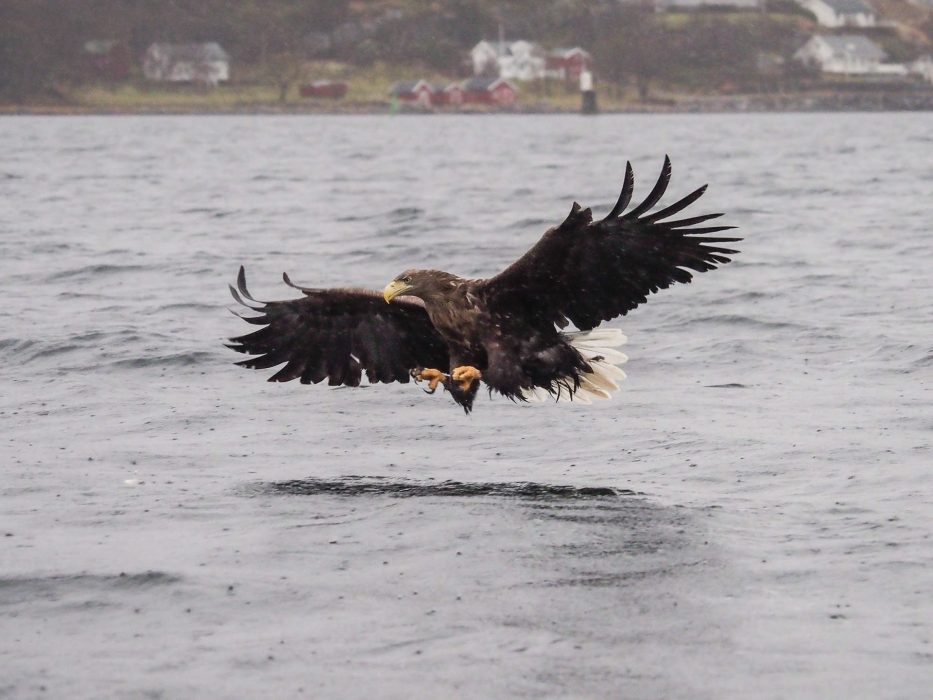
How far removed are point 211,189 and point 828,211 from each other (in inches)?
546

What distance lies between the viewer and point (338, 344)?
9.45 m

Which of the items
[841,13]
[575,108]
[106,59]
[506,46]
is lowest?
[575,108]

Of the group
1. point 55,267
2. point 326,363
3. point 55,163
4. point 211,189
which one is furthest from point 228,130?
point 326,363

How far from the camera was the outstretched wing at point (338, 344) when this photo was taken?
30.8 ft

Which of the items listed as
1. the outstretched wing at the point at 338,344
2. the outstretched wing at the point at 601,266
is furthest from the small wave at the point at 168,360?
the outstretched wing at the point at 601,266

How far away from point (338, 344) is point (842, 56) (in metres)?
137

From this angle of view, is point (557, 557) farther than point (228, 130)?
No

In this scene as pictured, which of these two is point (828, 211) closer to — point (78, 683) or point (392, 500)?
point (392, 500)

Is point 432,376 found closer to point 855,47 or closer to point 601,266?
point 601,266

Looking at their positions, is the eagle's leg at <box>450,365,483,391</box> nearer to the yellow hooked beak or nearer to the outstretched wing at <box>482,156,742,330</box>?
the outstretched wing at <box>482,156,742,330</box>

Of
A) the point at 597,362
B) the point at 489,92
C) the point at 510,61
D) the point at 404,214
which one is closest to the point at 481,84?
the point at 489,92

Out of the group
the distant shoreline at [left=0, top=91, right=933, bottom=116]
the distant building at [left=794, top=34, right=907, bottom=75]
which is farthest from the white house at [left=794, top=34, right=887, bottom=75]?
the distant shoreline at [left=0, top=91, right=933, bottom=116]

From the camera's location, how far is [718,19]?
470 feet

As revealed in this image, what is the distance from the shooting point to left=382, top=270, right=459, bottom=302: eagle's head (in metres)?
8.55
